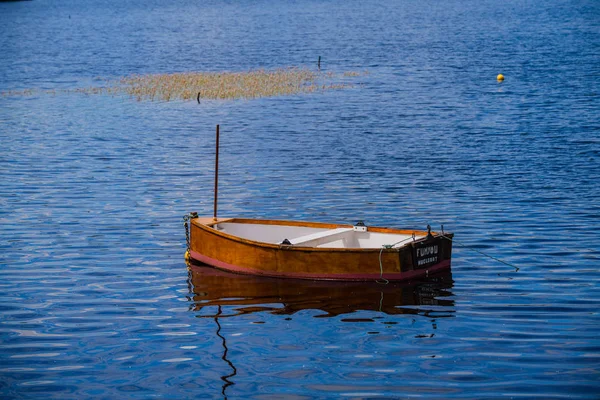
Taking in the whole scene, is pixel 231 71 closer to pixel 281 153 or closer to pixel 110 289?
pixel 281 153

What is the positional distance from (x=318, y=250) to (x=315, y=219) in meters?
7.66

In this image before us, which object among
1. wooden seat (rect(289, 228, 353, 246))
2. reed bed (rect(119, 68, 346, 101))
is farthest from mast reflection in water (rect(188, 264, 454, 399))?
reed bed (rect(119, 68, 346, 101))

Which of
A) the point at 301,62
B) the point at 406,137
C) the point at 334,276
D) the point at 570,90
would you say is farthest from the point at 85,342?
the point at 301,62

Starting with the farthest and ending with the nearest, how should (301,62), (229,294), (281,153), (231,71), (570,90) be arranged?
(301,62), (231,71), (570,90), (281,153), (229,294)

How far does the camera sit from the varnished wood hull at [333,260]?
21.7 metres

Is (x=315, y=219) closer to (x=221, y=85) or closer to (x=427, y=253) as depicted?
(x=427, y=253)

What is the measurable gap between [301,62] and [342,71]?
9021mm

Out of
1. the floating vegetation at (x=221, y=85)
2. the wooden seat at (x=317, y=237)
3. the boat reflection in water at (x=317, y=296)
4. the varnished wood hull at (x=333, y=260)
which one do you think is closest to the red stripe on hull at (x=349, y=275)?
the varnished wood hull at (x=333, y=260)

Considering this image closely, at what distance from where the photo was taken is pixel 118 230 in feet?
94.3

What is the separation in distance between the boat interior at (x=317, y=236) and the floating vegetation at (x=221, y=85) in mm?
39184

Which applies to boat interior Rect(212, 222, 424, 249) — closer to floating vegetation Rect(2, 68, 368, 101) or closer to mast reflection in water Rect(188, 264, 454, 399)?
mast reflection in water Rect(188, 264, 454, 399)

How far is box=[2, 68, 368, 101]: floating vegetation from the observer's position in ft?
218

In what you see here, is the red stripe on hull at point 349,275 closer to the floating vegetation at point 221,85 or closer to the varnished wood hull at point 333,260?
the varnished wood hull at point 333,260

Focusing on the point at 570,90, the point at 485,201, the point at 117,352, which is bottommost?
the point at 117,352
